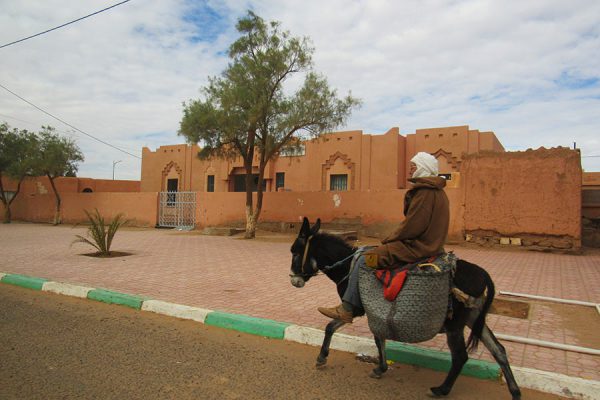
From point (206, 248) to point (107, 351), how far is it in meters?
9.43

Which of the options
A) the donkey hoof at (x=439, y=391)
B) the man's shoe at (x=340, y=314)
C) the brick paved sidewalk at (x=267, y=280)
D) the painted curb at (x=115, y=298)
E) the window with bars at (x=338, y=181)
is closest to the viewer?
the donkey hoof at (x=439, y=391)

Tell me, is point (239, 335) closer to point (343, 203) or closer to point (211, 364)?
point (211, 364)

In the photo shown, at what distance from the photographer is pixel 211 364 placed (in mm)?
3852

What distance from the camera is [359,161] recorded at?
25328 millimetres

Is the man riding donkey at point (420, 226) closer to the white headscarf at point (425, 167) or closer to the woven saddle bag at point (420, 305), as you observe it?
the white headscarf at point (425, 167)

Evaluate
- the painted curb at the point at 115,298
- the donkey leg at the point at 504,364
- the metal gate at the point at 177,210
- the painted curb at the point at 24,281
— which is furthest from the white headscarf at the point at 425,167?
the metal gate at the point at 177,210

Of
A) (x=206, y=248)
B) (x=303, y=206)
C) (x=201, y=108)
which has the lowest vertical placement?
(x=206, y=248)

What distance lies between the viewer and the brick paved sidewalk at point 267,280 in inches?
185

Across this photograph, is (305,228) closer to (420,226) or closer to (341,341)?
(420,226)

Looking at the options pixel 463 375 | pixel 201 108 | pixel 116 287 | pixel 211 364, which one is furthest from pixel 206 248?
pixel 463 375

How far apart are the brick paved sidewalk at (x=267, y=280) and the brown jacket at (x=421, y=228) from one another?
160 cm

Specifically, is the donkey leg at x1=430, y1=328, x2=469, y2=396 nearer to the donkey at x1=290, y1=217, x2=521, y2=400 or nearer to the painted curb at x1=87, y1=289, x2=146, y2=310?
the donkey at x1=290, y1=217, x2=521, y2=400

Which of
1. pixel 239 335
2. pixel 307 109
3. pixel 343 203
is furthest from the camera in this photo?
pixel 343 203

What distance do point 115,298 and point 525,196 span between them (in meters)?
12.6
